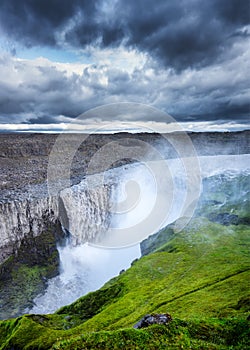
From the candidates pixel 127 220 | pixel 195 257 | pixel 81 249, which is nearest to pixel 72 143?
pixel 127 220

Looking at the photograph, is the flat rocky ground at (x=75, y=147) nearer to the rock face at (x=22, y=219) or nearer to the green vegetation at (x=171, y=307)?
the rock face at (x=22, y=219)

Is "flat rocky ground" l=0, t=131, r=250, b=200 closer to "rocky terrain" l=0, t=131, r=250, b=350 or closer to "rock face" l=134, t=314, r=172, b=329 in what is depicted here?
"rocky terrain" l=0, t=131, r=250, b=350

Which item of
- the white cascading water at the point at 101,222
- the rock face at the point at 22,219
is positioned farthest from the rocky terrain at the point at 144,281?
the white cascading water at the point at 101,222

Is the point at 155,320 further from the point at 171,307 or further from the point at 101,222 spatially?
the point at 101,222

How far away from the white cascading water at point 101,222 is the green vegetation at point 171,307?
15.6 metres

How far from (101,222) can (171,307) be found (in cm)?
4647

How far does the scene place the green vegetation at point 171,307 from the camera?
9398 mm

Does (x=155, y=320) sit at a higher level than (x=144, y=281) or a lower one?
higher

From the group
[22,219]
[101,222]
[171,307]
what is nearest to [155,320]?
[171,307]

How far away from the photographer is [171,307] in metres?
17.7

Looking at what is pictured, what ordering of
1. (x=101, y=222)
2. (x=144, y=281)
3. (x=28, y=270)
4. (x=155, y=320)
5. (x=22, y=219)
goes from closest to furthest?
1. (x=155, y=320)
2. (x=144, y=281)
3. (x=28, y=270)
4. (x=22, y=219)
5. (x=101, y=222)

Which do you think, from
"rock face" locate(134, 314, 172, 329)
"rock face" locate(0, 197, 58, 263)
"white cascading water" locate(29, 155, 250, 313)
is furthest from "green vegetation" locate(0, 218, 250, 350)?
"rock face" locate(0, 197, 58, 263)

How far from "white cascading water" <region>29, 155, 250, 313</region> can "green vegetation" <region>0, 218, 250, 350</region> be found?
51.1 feet

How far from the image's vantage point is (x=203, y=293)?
62.8 ft
